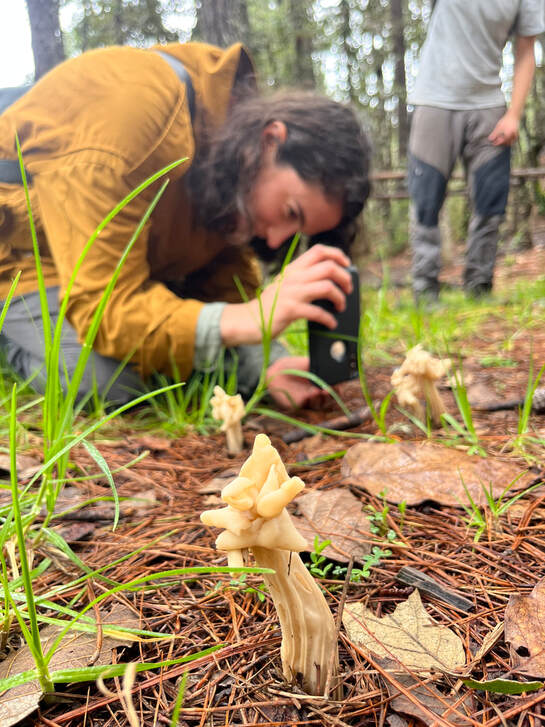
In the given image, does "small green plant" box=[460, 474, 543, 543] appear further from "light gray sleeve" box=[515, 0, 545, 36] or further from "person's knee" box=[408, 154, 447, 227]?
"light gray sleeve" box=[515, 0, 545, 36]

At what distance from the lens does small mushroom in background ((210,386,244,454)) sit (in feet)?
4.94

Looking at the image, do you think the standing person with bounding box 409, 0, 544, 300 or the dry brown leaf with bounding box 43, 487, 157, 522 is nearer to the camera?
the dry brown leaf with bounding box 43, 487, 157, 522

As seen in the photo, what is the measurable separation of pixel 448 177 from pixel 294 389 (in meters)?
2.42

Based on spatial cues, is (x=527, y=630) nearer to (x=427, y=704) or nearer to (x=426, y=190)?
(x=427, y=704)

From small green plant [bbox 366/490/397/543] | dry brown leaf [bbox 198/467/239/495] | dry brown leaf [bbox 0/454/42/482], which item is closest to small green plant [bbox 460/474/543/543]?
small green plant [bbox 366/490/397/543]

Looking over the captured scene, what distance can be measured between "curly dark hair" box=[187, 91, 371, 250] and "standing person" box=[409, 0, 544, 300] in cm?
151

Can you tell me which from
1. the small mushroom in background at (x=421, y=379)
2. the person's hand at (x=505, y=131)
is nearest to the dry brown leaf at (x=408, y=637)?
the small mushroom in background at (x=421, y=379)

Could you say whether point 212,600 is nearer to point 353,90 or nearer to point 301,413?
point 301,413

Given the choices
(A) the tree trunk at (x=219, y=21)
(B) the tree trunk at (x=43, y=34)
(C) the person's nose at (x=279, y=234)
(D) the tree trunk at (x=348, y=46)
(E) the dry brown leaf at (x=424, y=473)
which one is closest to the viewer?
(E) the dry brown leaf at (x=424, y=473)

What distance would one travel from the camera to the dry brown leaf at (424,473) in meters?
1.08

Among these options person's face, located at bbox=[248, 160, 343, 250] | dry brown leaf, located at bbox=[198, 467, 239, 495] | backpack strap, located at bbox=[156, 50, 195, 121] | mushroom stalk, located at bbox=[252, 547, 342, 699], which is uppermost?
backpack strap, located at bbox=[156, 50, 195, 121]

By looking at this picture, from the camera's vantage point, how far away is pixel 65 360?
82.4 inches

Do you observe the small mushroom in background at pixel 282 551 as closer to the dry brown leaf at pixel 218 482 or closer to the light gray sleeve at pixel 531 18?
the dry brown leaf at pixel 218 482

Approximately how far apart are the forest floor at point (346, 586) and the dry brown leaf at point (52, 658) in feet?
0.06
